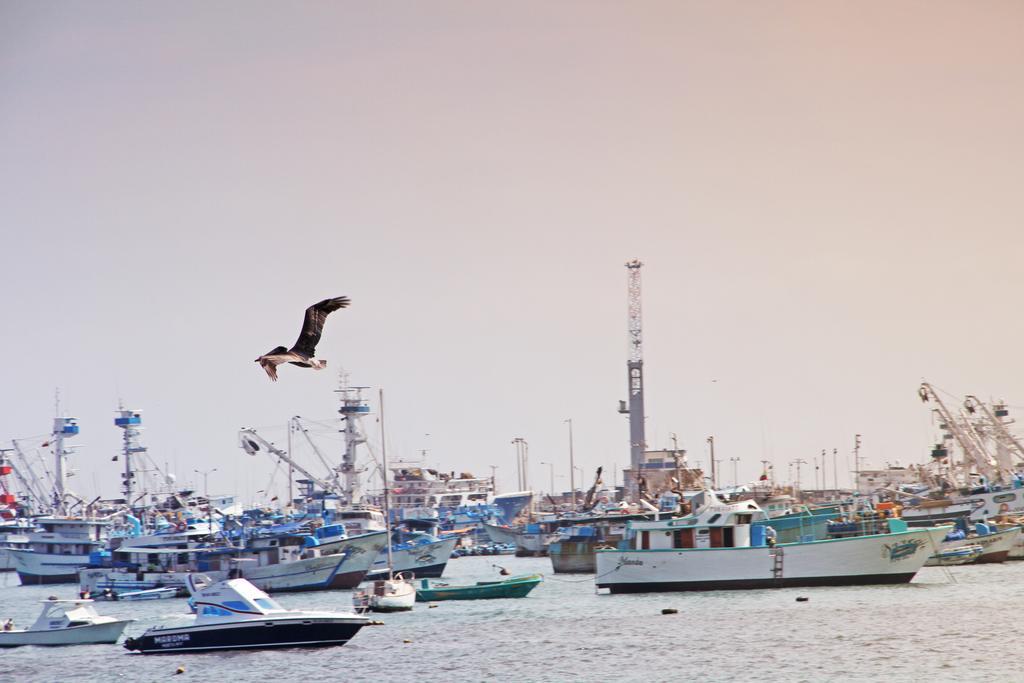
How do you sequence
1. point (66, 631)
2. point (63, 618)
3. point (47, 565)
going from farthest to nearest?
point (47, 565) → point (63, 618) → point (66, 631)

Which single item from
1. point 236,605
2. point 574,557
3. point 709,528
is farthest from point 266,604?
point 574,557

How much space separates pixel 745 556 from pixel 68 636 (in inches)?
1293

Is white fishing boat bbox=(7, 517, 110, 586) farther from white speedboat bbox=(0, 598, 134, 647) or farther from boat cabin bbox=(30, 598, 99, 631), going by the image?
white speedboat bbox=(0, 598, 134, 647)

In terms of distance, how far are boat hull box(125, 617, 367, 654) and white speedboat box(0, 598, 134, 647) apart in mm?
4523

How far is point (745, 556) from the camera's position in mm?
74625

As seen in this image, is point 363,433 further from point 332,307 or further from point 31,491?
point 332,307

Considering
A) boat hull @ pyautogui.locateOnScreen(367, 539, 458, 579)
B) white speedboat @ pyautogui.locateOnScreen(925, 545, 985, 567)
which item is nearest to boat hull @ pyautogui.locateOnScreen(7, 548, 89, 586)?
boat hull @ pyautogui.locateOnScreen(367, 539, 458, 579)

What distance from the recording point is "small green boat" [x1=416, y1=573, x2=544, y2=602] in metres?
79.2

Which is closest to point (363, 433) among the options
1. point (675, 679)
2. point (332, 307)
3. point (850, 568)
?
point (850, 568)

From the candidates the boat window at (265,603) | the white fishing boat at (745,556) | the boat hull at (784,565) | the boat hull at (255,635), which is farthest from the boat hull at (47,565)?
the boat window at (265,603)

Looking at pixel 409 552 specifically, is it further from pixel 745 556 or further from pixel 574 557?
pixel 745 556

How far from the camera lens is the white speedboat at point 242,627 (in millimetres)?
53719

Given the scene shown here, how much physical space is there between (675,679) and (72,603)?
2664cm

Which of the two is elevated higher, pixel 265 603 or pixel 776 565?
pixel 265 603
